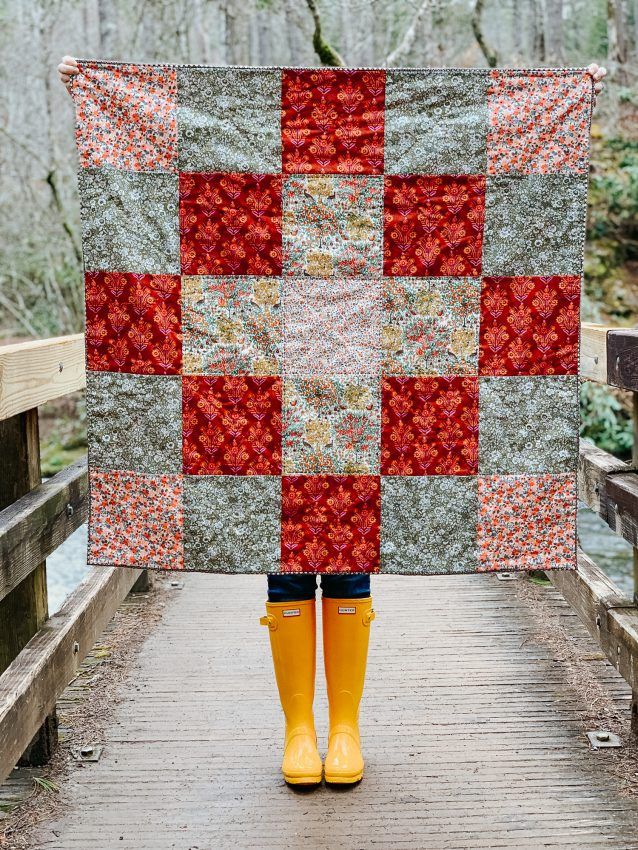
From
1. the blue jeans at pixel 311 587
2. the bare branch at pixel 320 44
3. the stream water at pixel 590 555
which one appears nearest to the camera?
the blue jeans at pixel 311 587

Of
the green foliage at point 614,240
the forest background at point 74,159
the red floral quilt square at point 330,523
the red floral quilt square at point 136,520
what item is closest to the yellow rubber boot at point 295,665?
the red floral quilt square at point 330,523

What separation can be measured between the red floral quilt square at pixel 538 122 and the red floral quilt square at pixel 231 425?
30.0 inches

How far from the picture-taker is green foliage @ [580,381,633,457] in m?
8.41

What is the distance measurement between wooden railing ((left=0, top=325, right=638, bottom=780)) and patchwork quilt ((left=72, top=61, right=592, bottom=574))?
18 cm

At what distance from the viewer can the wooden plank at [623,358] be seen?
2277mm

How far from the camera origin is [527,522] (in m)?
2.28

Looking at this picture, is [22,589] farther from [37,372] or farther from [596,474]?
[596,474]

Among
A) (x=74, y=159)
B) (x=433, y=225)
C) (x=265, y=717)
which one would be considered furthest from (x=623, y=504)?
(x=74, y=159)

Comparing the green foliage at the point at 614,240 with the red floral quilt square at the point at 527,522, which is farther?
the green foliage at the point at 614,240

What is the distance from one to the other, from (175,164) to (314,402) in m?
0.65

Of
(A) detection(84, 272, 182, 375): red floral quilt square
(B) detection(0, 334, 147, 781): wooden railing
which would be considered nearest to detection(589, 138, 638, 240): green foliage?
(B) detection(0, 334, 147, 781): wooden railing

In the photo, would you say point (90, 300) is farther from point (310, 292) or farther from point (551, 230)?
point (551, 230)

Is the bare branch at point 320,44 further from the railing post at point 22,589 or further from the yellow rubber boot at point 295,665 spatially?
the yellow rubber boot at point 295,665

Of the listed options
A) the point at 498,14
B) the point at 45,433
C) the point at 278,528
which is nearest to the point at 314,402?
the point at 278,528
